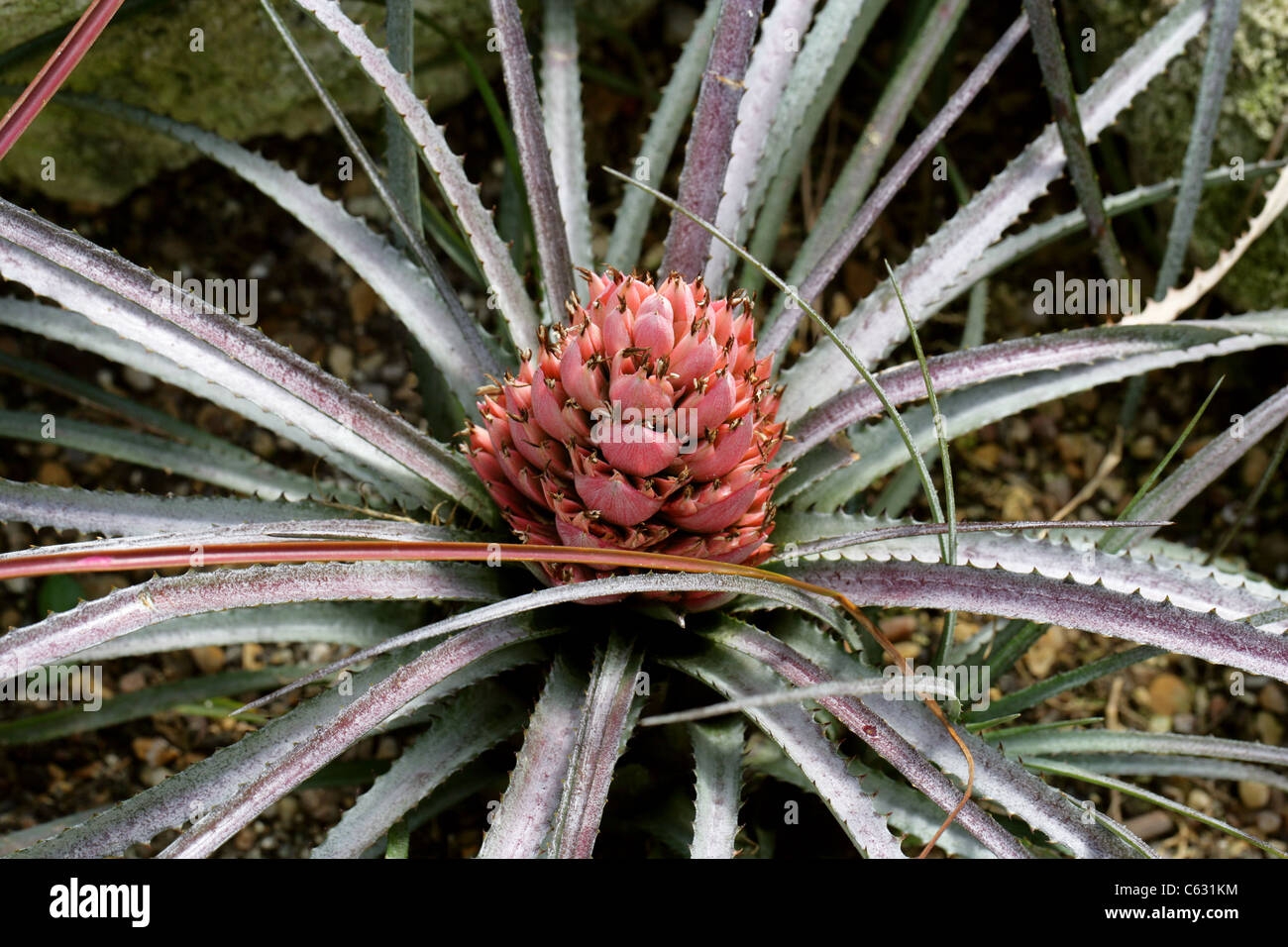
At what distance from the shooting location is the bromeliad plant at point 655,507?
1030 mm

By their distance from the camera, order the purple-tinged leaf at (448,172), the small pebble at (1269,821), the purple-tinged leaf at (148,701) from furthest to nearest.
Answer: the small pebble at (1269,821) < the purple-tinged leaf at (148,701) < the purple-tinged leaf at (448,172)

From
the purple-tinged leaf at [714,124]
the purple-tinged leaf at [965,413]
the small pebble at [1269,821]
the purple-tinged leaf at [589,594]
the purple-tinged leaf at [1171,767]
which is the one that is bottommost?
the small pebble at [1269,821]

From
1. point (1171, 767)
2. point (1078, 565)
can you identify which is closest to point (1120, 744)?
point (1171, 767)

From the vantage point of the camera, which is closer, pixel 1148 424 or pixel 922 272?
pixel 922 272

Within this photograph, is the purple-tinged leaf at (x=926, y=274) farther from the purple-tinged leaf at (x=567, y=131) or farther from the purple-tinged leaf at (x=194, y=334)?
the purple-tinged leaf at (x=194, y=334)

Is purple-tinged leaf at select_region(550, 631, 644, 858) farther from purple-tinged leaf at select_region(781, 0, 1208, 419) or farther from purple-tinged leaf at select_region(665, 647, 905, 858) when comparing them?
purple-tinged leaf at select_region(781, 0, 1208, 419)

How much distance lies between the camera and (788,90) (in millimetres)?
1479

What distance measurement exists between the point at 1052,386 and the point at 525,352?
70 cm

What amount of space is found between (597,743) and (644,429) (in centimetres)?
32

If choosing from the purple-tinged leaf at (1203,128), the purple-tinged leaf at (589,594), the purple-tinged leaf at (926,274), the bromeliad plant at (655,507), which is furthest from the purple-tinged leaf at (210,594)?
the purple-tinged leaf at (1203,128)

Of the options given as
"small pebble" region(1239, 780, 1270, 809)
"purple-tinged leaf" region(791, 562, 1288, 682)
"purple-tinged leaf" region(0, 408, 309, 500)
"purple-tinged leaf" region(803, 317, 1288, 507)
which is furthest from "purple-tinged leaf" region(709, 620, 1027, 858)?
"small pebble" region(1239, 780, 1270, 809)

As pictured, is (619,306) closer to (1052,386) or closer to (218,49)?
(1052,386)

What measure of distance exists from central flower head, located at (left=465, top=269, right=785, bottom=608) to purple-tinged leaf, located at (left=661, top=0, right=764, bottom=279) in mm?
171

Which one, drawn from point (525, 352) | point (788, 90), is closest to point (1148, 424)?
point (788, 90)
